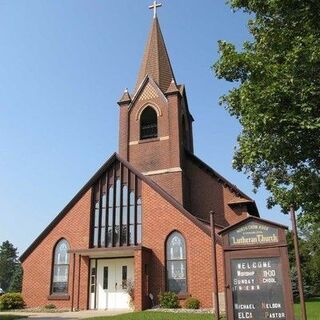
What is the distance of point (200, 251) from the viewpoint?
21.1 meters

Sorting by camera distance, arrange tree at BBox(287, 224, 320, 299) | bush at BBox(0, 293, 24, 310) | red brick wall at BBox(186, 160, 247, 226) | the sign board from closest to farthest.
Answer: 1. the sign board
2. bush at BBox(0, 293, 24, 310)
3. red brick wall at BBox(186, 160, 247, 226)
4. tree at BBox(287, 224, 320, 299)

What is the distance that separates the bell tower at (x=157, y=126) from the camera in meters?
27.8

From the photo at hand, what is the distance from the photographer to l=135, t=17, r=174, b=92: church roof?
31969 millimetres

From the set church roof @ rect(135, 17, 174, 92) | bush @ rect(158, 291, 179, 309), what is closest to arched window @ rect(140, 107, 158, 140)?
church roof @ rect(135, 17, 174, 92)

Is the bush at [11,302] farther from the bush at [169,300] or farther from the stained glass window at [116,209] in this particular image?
the bush at [169,300]

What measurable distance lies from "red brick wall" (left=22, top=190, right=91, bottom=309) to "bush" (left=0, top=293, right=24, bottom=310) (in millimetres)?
508

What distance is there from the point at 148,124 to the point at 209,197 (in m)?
7.03

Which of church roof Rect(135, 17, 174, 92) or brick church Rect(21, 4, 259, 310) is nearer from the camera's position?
brick church Rect(21, 4, 259, 310)

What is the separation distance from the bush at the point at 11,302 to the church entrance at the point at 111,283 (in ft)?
13.5

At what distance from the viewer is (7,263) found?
88188 mm

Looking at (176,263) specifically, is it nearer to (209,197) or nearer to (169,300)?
(169,300)

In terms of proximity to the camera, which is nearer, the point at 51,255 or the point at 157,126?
the point at 51,255

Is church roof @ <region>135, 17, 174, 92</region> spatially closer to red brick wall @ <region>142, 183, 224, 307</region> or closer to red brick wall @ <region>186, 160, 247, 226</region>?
red brick wall @ <region>186, 160, 247, 226</region>

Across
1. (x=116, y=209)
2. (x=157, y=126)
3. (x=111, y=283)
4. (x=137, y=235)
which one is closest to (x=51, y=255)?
(x=111, y=283)
